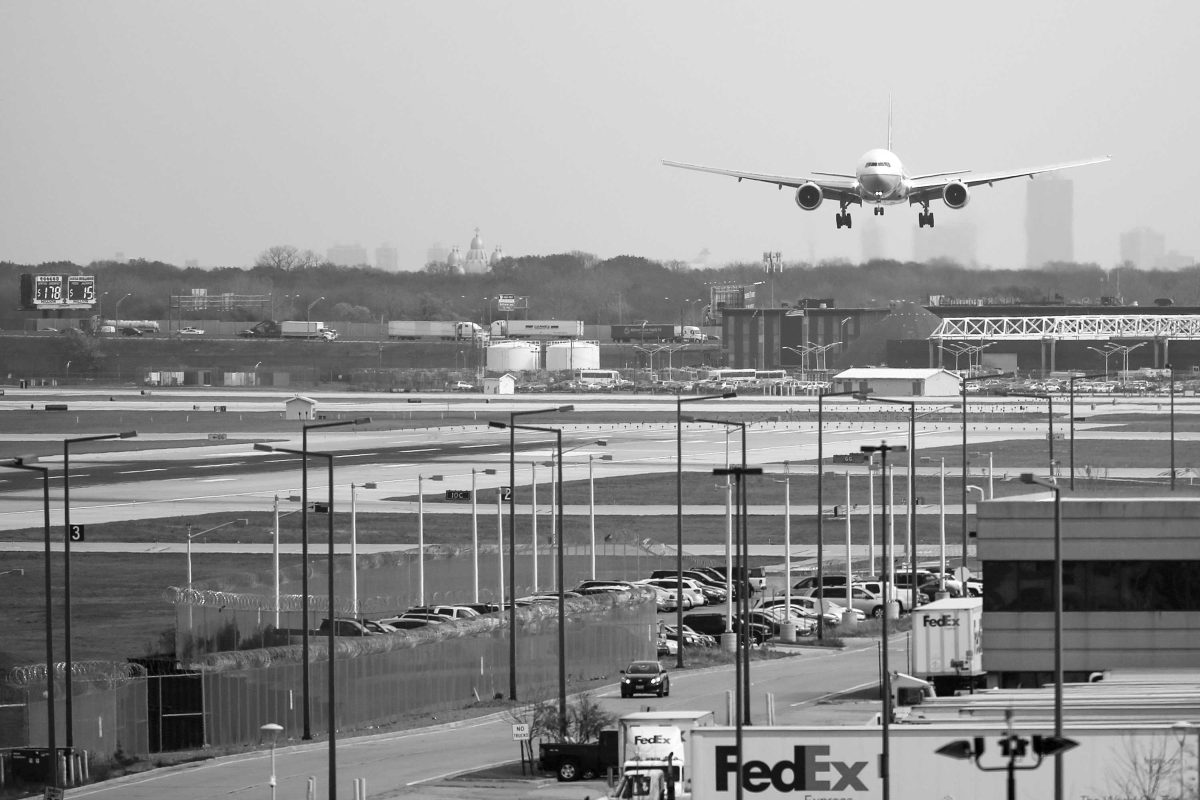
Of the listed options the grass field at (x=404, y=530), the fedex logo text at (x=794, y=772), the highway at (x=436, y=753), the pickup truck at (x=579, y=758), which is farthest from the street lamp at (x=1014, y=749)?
the grass field at (x=404, y=530)

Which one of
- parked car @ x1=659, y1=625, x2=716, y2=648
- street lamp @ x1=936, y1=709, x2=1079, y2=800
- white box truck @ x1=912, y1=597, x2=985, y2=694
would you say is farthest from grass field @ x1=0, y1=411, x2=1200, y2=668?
street lamp @ x1=936, y1=709, x2=1079, y2=800

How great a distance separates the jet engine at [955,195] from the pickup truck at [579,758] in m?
66.7

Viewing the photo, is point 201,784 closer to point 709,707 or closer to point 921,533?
point 709,707

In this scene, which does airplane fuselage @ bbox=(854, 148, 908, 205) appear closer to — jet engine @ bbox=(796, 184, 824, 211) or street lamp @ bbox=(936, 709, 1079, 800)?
jet engine @ bbox=(796, 184, 824, 211)

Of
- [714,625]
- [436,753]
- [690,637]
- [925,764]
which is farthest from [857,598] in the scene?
[925,764]

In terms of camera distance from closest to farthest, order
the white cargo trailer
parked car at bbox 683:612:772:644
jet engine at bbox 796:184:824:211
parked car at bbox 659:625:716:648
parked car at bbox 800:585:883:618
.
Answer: the white cargo trailer, parked car at bbox 659:625:716:648, parked car at bbox 683:612:772:644, parked car at bbox 800:585:883:618, jet engine at bbox 796:184:824:211

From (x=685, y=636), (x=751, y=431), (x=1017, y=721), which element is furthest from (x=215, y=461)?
(x=1017, y=721)

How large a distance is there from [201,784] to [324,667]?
8.24 m

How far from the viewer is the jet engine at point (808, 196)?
101 meters

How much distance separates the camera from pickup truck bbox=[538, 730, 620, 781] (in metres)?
41.3

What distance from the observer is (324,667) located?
4919cm

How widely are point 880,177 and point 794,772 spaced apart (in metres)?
73.7

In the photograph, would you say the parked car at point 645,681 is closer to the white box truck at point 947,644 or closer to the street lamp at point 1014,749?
the white box truck at point 947,644

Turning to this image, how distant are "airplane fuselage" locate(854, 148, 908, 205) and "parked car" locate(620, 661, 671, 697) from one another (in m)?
56.0
